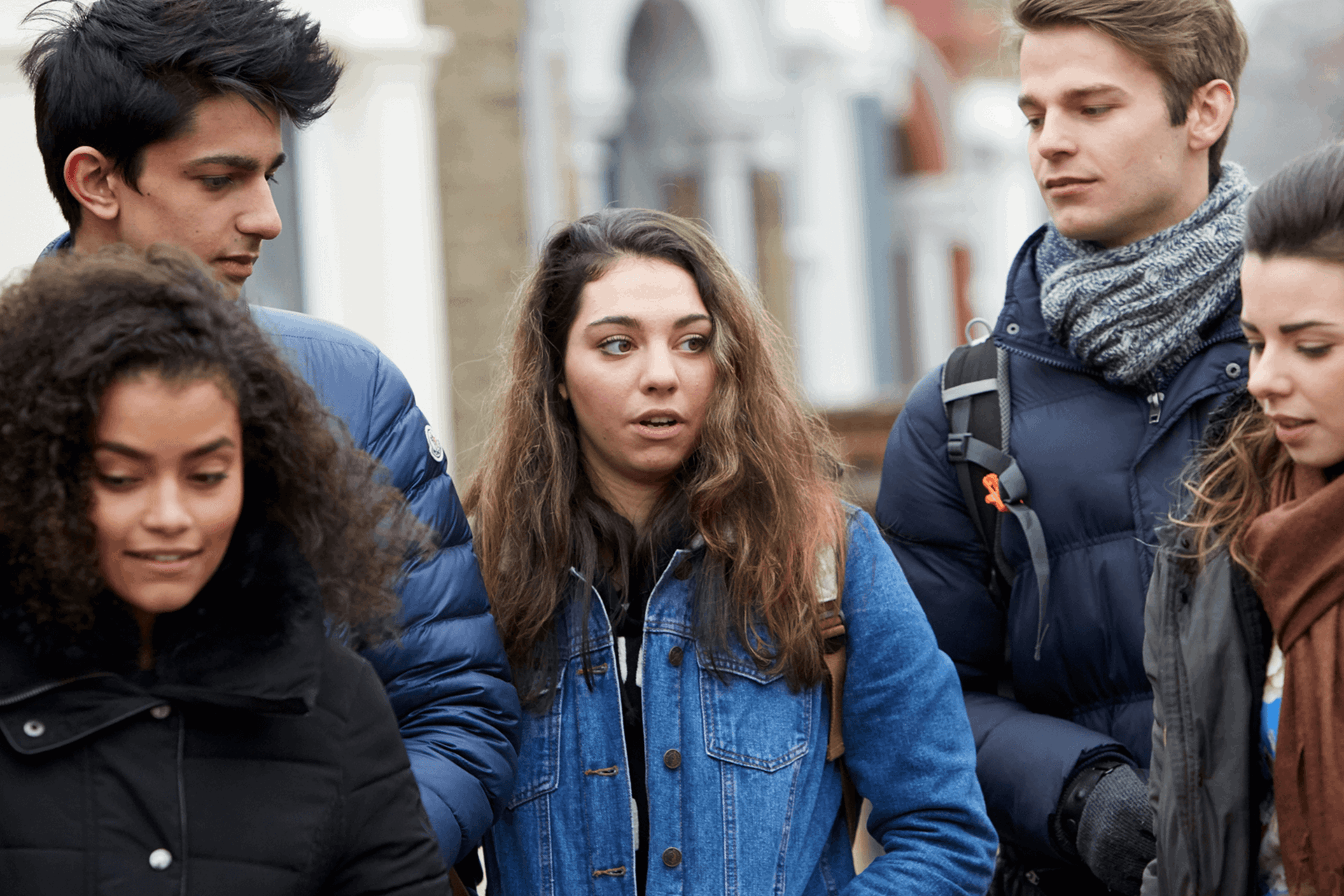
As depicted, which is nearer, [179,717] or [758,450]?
[179,717]

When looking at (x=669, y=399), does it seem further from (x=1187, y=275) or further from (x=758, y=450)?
(x=1187, y=275)

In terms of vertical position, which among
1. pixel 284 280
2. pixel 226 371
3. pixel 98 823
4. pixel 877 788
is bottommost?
pixel 877 788

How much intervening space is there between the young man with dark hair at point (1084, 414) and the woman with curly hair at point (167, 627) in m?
1.19

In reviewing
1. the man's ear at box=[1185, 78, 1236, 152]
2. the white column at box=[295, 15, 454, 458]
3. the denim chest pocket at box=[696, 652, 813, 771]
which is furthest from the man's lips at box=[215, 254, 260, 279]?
the white column at box=[295, 15, 454, 458]

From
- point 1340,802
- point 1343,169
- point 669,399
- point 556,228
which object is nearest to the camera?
point 1340,802

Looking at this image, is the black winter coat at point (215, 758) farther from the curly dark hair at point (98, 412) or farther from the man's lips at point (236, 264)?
the man's lips at point (236, 264)

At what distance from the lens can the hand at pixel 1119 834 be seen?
2.45 m

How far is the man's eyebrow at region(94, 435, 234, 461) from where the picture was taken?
1.73 m

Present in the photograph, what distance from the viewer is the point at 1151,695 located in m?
2.65

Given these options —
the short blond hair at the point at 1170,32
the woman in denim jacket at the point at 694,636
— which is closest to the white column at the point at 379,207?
the woman in denim jacket at the point at 694,636

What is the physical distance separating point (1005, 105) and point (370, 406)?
16.9 meters

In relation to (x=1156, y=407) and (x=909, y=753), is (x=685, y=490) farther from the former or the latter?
(x=1156, y=407)

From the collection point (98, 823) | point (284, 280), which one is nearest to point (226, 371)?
point (98, 823)

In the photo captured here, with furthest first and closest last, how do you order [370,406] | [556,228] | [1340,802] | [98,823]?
[556,228], [370,406], [1340,802], [98,823]
